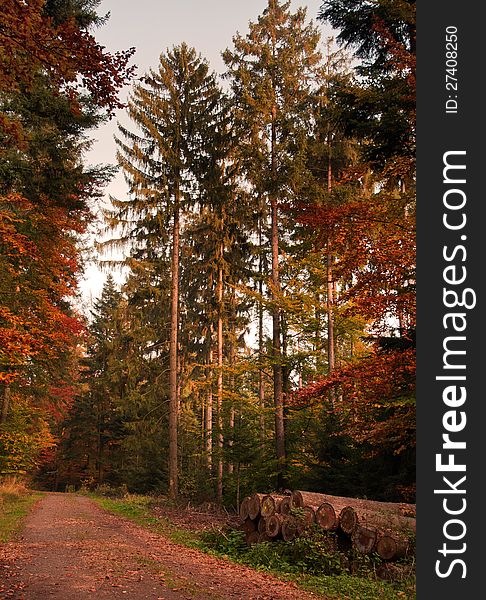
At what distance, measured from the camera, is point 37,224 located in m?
17.3

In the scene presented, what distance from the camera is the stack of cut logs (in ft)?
29.5

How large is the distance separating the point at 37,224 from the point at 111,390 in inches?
939

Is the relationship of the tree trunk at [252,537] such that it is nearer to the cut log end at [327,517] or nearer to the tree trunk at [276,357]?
the cut log end at [327,517]

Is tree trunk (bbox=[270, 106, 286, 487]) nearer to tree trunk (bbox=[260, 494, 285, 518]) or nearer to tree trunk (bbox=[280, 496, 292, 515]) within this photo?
tree trunk (bbox=[260, 494, 285, 518])

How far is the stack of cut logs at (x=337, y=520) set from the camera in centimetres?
899

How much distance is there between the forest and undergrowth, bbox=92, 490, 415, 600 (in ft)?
7.81

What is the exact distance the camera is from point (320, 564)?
30.1 feet

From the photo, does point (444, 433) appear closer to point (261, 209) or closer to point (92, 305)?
point (261, 209)

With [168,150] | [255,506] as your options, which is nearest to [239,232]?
[168,150]

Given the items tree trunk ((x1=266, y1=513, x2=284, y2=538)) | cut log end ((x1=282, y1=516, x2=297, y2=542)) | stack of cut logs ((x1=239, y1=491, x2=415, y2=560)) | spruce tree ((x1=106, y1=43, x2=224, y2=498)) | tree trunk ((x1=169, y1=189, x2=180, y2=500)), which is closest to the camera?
stack of cut logs ((x1=239, y1=491, x2=415, y2=560))

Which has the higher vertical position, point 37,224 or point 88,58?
point 37,224

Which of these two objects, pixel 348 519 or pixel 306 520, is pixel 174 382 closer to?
pixel 306 520

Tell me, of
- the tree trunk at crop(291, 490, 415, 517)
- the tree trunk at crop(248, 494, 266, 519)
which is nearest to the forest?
the tree trunk at crop(291, 490, 415, 517)

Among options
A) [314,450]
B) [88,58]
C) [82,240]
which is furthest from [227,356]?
[88,58]
